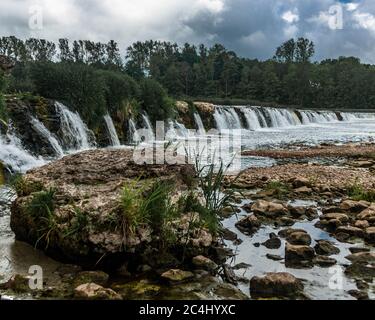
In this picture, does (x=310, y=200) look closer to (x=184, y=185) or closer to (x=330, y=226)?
(x=330, y=226)

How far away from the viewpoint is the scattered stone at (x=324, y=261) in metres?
5.53

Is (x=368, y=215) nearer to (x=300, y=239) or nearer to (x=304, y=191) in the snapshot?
(x=300, y=239)

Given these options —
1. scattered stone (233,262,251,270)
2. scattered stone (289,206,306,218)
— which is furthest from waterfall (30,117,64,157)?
scattered stone (233,262,251,270)

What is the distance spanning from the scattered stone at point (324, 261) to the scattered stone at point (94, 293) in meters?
2.67

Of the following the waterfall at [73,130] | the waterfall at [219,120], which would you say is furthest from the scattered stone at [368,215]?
the waterfall at [219,120]

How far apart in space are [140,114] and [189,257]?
19054 mm

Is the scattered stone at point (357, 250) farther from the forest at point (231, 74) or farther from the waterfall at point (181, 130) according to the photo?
the forest at point (231, 74)

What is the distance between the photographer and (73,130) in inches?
683

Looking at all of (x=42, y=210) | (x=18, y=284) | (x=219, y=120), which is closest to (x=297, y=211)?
(x=42, y=210)

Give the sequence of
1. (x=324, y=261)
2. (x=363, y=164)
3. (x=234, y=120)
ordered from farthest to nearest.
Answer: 1. (x=234, y=120)
2. (x=363, y=164)
3. (x=324, y=261)

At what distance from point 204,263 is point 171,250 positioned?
0.46 meters

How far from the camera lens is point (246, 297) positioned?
4531mm
